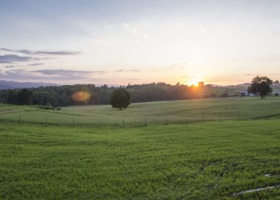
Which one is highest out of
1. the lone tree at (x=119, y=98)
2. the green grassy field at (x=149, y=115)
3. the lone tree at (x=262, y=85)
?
the lone tree at (x=262, y=85)

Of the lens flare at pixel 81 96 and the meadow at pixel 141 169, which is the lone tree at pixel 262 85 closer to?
the lens flare at pixel 81 96

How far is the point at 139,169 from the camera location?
19266mm

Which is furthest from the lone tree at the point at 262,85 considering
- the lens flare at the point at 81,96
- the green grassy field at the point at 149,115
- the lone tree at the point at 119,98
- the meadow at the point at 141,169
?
the meadow at the point at 141,169

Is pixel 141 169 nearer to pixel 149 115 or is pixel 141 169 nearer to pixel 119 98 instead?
pixel 149 115

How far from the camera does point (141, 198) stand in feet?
47.8

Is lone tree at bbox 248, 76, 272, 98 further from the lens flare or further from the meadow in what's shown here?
the meadow

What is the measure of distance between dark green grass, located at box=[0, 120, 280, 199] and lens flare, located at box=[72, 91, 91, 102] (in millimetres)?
148350

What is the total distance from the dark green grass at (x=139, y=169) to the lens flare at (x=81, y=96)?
14835 centimetres

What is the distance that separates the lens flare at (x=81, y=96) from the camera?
177m

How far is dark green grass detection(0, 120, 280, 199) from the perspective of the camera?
15391 mm

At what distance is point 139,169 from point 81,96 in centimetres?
16531

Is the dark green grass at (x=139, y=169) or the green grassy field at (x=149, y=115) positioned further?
the green grassy field at (x=149, y=115)

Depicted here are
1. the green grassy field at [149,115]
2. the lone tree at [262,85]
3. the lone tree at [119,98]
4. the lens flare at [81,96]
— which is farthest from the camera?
the lens flare at [81,96]

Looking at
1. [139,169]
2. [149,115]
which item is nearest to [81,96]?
[149,115]
